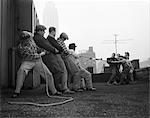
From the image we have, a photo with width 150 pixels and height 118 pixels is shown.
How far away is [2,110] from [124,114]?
A: 4.78ft

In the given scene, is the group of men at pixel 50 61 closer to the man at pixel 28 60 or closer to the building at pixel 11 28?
the man at pixel 28 60

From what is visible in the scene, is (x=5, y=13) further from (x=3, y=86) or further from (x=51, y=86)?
(x=51, y=86)

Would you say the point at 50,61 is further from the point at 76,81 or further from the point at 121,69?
the point at 121,69

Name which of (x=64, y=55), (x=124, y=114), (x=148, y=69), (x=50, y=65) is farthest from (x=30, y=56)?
(x=148, y=69)

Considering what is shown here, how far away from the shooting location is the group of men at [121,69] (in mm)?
7621

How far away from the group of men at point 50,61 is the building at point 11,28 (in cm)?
123

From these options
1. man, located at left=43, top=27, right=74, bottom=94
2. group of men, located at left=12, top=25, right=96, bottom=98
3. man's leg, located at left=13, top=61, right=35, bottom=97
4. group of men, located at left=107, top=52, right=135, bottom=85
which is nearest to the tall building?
group of men, located at left=107, top=52, right=135, bottom=85

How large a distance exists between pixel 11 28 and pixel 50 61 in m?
2.26

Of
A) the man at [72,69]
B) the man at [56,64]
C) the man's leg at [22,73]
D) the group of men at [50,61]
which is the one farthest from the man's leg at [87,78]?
the man's leg at [22,73]

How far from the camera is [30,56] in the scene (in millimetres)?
4027

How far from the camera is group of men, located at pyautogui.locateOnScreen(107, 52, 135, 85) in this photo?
7.62m

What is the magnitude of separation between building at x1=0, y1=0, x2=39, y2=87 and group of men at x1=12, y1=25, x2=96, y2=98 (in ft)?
4.03

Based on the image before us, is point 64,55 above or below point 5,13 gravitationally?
below

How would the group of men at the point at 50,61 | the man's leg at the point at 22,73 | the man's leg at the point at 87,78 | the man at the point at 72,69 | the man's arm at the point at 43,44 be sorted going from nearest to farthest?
1. the man's leg at the point at 22,73
2. the group of men at the point at 50,61
3. the man's arm at the point at 43,44
4. the man at the point at 72,69
5. the man's leg at the point at 87,78
